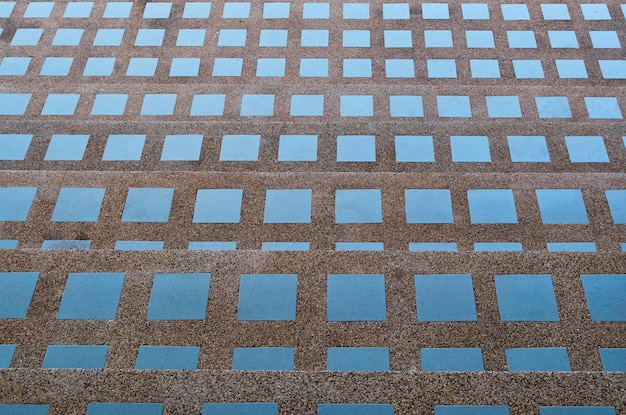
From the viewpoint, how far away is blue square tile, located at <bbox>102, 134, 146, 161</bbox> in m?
8.63

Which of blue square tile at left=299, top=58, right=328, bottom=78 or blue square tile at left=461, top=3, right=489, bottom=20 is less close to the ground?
blue square tile at left=461, top=3, right=489, bottom=20

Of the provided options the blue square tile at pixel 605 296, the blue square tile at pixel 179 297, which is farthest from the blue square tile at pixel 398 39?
the blue square tile at pixel 179 297

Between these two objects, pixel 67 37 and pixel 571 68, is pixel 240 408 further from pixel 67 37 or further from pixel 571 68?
pixel 67 37

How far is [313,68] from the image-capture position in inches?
427

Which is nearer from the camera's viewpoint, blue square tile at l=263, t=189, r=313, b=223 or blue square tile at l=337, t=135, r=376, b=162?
blue square tile at l=263, t=189, r=313, b=223

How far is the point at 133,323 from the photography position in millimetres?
5938

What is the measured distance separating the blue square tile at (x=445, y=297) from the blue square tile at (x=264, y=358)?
1.27m

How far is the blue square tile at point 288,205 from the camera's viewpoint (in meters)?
7.46

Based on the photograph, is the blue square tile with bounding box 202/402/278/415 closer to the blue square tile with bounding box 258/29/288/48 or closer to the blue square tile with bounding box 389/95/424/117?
the blue square tile with bounding box 389/95/424/117

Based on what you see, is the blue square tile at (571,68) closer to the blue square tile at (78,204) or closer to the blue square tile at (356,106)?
the blue square tile at (356,106)

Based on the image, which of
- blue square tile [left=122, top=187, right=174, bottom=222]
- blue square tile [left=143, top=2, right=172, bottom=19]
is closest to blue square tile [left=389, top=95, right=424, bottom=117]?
blue square tile [left=122, top=187, right=174, bottom=222]

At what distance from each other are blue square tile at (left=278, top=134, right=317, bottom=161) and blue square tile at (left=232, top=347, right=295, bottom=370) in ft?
11.1

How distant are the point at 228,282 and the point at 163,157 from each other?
3.05 m

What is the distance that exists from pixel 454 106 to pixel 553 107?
147cm
